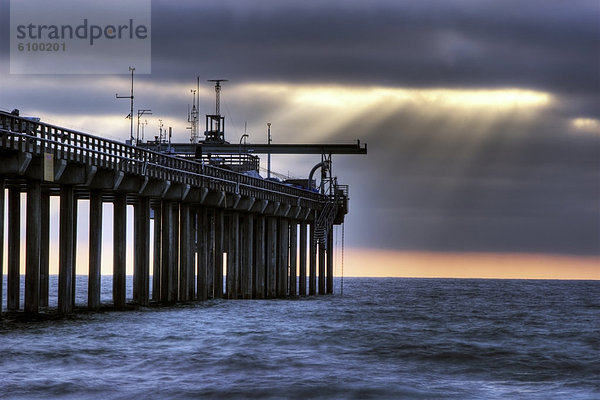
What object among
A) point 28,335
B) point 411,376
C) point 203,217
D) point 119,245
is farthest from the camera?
point 203,217

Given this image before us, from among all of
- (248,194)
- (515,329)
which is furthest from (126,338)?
(248,194)

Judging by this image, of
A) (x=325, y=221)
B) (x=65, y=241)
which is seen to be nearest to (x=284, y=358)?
(x=65, y=241)

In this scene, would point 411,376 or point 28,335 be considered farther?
point 28,335

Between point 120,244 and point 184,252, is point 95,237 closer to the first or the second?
point 120,244

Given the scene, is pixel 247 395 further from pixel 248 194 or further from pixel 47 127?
pixel 248 194

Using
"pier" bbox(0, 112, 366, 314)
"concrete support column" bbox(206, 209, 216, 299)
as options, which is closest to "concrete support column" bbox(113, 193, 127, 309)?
"pier" bbox(0, 112, 366, 314)

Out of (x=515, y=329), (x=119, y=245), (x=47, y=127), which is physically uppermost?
(x=47, y=127)

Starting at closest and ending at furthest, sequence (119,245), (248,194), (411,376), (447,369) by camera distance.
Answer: (411,376) → (447,369) → (119,245) → (248,194)

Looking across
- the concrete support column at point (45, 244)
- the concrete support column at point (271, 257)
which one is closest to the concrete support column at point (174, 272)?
the concrete support column at point (45, 244)

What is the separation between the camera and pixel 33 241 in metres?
42.4

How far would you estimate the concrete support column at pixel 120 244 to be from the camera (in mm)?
50969

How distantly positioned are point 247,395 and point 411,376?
6128 mm

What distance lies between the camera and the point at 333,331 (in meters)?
45.6

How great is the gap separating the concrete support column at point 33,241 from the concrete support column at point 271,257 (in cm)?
3225
